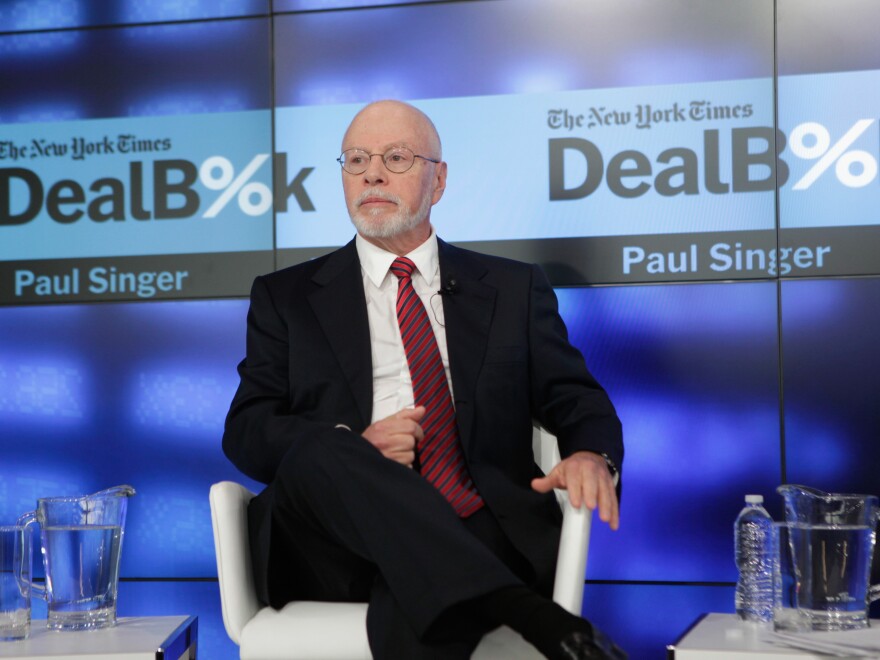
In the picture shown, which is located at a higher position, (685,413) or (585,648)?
(685,413)

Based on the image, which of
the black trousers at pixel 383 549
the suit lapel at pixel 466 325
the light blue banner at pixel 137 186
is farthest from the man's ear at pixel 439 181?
the black trousers at pixel 383 549

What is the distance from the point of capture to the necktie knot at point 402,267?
2.86 metres

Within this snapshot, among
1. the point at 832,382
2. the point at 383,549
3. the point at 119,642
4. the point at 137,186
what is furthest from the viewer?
the point at 137,186

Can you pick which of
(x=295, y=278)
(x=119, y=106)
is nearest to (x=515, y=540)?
(x=295, y=278)

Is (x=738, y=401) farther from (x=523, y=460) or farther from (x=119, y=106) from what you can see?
(x=119, y=106)

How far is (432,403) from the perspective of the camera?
8.71 feet

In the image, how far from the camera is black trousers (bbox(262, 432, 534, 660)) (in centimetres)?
196

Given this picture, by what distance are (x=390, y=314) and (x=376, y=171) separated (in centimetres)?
39

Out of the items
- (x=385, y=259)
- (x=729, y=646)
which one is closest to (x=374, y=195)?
(x=385, y=259)

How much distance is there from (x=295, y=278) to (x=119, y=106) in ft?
4.19

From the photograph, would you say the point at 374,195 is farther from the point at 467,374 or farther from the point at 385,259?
the point at 467,374

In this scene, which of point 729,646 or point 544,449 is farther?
point 544,449

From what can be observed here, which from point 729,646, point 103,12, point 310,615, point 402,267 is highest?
point 103,12

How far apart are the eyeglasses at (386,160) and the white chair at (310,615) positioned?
987mm
